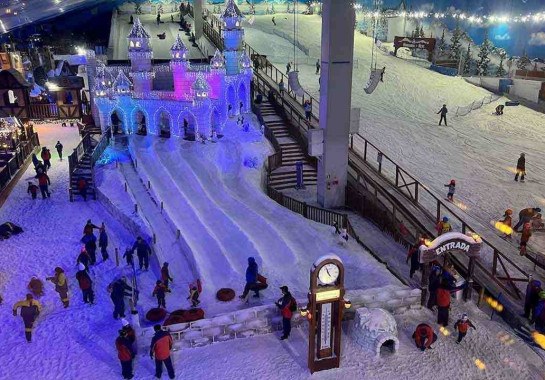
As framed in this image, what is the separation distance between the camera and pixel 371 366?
36.2 ft

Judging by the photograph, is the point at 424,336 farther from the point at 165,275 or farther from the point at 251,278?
the point at 165,275

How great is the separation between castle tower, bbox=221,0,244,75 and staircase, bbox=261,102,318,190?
10.7ft

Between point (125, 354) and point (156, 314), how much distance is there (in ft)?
7.12

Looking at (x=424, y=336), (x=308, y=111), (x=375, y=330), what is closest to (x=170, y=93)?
(x=308, y=111)

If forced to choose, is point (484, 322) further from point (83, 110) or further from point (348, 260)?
point (83, 110)

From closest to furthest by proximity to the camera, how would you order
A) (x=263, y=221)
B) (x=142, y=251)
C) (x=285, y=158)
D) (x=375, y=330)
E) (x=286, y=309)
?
1. (x=375, y=330)
2. (x=286, y=309)
3. (x=142, y=251)
4. (x=263, y=221)
5. (x=285, y=158)

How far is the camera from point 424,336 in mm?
11422

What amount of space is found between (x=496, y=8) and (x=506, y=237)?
213 ft

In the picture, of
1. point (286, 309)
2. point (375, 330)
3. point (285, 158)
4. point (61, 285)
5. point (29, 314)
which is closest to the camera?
point (375, 330)

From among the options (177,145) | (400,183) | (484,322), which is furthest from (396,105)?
(484,322)

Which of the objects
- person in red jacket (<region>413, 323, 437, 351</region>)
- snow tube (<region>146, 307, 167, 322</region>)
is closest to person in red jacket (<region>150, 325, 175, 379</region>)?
snow tube (<region>146, 307, 167, 322</region>)

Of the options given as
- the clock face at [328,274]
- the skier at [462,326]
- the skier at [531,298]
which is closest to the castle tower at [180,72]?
the clock face at [328,274]

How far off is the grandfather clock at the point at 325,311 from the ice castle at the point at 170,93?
15623mm

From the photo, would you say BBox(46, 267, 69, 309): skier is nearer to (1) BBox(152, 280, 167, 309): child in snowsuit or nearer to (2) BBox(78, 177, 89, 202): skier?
(1) BBox(152, 280, 167, 309): child in snowsuit
